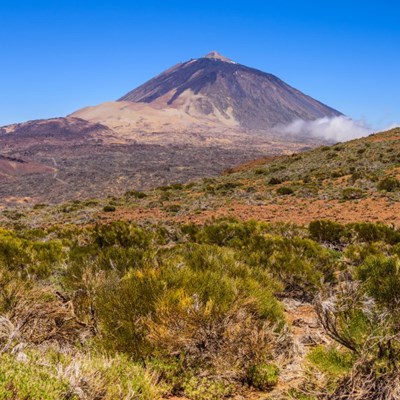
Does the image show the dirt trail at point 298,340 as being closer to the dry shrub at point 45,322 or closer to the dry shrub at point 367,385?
the dry shrub at point 367,385

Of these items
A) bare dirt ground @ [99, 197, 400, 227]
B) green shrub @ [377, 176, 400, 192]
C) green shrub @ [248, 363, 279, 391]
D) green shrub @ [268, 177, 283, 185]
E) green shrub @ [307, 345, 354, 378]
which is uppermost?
green shrub @ [268, 177, 283, 185]

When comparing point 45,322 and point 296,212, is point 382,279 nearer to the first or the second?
point 45,322

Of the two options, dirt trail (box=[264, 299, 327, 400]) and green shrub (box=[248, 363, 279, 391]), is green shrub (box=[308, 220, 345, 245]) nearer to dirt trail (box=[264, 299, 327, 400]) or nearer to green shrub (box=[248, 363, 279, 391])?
dirt trail (box=[264, 299, 327, 400])

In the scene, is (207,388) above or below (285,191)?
below

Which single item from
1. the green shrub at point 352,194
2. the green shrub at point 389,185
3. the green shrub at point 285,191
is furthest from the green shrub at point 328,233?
the green shrub at point 285,191

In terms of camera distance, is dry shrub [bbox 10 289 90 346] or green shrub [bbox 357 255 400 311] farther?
green shrub [bbox 357 255 400 311]

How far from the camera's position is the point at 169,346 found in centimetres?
404

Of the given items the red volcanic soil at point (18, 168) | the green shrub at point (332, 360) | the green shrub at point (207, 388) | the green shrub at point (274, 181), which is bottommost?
the green shrub at point (207, 388)

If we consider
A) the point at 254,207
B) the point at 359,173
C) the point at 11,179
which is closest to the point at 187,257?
the point at 254,207

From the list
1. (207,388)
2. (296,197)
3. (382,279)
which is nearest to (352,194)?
(296,197)

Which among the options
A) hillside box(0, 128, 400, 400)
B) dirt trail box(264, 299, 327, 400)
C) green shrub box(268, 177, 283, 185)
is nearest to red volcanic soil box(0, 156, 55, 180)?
green shrub box(268, 177, 283, 185)

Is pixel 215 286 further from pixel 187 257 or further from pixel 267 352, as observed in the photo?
pixel 187 257

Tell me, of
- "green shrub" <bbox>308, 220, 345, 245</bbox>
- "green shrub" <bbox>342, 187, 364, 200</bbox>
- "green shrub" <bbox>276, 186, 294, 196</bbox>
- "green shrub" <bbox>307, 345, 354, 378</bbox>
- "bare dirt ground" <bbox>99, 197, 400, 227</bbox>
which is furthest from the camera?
"green shrub" <bbox>276, 186, 294, 196</bbox>

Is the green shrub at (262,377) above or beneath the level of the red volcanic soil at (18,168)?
beneath
